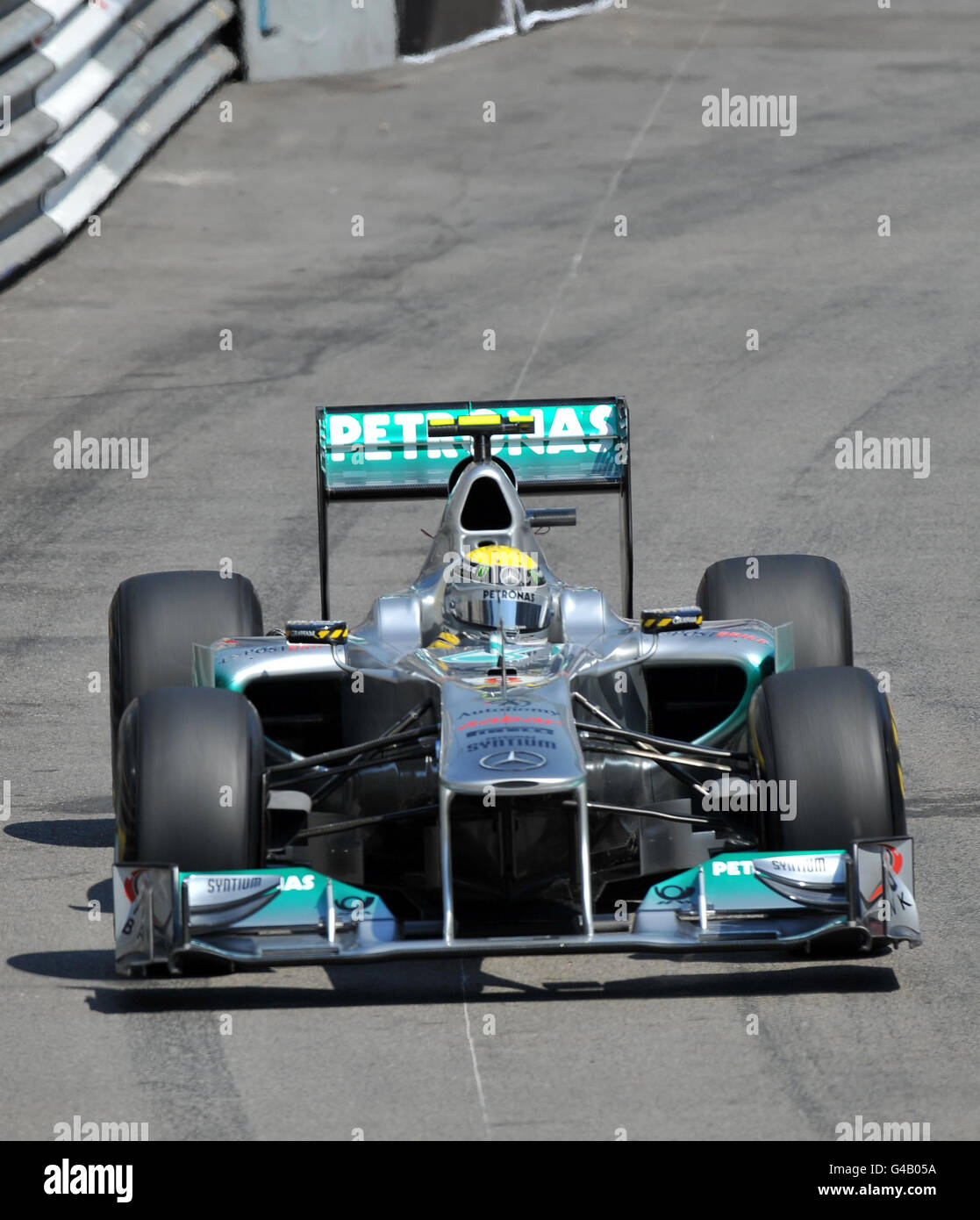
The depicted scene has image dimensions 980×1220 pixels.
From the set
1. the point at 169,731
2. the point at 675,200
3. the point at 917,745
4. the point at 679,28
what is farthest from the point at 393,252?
the point at 169,731

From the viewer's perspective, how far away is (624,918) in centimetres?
706

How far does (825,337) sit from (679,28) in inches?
370

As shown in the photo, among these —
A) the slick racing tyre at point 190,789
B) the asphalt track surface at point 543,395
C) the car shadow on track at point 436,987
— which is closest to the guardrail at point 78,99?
the asphalt track surface at point 543,395

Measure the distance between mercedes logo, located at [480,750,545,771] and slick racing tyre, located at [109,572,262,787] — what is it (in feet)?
6.78

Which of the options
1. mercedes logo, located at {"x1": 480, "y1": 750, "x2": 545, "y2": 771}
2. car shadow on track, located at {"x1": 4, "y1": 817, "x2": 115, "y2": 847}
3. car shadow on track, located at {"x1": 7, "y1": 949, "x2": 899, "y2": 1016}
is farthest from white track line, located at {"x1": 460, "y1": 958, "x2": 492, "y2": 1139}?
car shadow on track, located at {"x1": 4, "y1": 817, "x2": 115, "y2": 847}

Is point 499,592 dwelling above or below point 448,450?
below

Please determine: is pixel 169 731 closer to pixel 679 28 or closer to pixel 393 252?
pixel 393 252

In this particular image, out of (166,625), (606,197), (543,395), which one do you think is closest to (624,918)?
(166,625)

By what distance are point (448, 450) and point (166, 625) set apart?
4.87ft

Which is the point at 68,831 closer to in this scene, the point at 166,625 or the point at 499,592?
the point at 166,625

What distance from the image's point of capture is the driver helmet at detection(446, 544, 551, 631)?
8242 millimetres

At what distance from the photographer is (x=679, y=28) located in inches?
1013

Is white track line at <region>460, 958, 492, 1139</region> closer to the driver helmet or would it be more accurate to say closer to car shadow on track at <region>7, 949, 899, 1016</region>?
car shadow on track at <region>7, 949, 899, 1016</region>

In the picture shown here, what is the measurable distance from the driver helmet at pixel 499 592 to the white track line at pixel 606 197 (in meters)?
7.59
